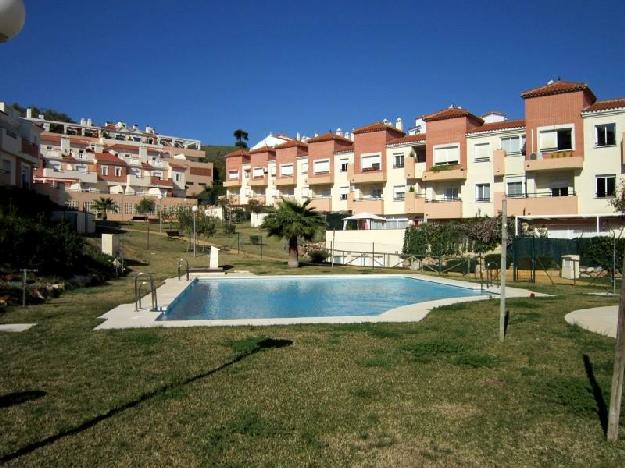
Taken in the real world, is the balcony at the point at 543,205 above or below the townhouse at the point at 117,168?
below

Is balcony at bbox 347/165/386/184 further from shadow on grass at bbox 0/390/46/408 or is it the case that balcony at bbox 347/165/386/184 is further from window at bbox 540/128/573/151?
shadow on grass at bbox 0/390/46/408

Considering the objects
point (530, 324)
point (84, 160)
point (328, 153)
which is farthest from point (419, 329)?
point (84, 160)

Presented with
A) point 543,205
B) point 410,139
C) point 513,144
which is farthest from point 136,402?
point 410,139

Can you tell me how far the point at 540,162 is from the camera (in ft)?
115

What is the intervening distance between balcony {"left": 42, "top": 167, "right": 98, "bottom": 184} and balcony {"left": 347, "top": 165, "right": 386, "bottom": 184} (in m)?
40.2

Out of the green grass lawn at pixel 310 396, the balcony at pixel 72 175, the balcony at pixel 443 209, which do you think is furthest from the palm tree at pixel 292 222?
the balcony at pixel 72 175

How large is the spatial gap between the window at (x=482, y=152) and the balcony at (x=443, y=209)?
348 centimetres

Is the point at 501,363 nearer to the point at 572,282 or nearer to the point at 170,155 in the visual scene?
the point at 572,282

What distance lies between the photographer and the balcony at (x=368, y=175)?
1834 inches

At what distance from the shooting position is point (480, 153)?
40.1m

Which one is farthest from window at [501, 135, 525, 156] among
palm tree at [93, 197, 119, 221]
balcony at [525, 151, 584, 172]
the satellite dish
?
palm tree at [93, 197, 119, 221]

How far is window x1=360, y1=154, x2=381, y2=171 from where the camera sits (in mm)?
→ 47531

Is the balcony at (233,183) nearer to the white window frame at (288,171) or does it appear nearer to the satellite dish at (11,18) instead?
the white window frame at (288,171)

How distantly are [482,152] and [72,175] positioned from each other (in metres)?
53.7
